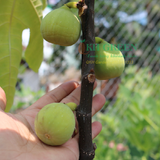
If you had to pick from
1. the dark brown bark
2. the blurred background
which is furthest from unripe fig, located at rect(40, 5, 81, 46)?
the blurred background

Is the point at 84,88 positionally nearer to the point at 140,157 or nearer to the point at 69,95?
the point at 69,95

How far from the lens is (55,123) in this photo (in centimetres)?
54

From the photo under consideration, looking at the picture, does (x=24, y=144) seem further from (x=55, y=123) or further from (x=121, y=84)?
(x=121, y=84)

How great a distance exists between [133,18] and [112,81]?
5.27 ft

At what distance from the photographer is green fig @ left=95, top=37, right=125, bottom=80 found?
0.61m

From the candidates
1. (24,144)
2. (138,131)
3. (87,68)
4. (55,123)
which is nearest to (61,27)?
(87,68)

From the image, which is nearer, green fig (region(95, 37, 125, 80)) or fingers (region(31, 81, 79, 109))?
green fig (region(95, 37, 125, 80))

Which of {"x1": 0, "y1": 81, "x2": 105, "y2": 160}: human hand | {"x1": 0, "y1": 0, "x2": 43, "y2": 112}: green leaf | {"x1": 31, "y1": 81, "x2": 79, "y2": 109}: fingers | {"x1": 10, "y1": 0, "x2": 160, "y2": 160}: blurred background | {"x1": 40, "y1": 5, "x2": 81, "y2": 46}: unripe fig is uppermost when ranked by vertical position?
{"x1": 40, "y1": 5, "x2": 81, "y2": 46}: unripe fig

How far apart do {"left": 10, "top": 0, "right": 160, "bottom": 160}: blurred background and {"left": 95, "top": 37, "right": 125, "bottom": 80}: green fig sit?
810mm

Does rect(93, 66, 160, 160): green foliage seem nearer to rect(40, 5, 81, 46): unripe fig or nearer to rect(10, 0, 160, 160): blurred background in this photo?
rect(10, 0, 160, 160): blurred background

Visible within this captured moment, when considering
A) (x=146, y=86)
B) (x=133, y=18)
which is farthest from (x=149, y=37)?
(x=146, y=86)

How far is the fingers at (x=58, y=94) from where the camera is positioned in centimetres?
92

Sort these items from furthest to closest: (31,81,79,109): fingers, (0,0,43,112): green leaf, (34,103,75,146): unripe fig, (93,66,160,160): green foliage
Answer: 1. (93,66,160,160): green foliage
2. (31,81,79,109): fingers
3. (0,0,43,112): green leaf
4. (34,103,75,146): unripe fig

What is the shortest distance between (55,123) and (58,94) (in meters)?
Answer: 0.41
